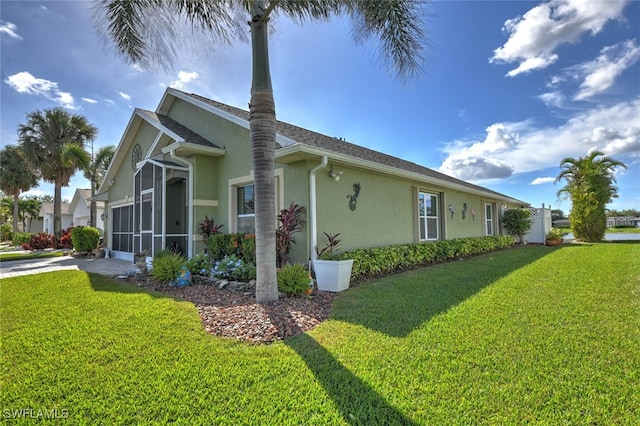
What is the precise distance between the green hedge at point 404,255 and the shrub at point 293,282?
4.72 feet

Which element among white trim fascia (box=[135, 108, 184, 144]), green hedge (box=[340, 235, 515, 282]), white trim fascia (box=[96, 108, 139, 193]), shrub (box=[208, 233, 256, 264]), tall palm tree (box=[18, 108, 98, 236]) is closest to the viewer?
green hedge (box=[340, 235, 515, 282])

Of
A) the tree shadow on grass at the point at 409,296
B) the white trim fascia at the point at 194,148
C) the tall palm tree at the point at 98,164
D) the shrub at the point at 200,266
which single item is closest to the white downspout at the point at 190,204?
the white trim fascia at the point at 194,148

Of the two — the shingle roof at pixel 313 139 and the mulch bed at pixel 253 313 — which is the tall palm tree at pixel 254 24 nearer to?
the mulch bed at pixel 253 313

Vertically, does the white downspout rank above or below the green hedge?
above

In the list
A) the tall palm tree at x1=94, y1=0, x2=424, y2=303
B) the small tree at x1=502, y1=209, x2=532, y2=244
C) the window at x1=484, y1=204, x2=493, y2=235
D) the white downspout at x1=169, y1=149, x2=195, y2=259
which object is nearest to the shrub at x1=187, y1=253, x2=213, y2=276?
the white downspout at x1=169, y1=149, x2=195, y2=259

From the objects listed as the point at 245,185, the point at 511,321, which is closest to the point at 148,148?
the point at 245,185

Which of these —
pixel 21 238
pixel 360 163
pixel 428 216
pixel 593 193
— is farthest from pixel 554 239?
pixel 21 238

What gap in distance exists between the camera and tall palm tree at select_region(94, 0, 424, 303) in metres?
5.75

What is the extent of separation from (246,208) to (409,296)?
544 cm

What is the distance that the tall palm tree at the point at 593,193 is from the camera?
18.3m

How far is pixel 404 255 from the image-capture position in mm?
9367

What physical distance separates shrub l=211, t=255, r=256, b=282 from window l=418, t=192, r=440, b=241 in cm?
702

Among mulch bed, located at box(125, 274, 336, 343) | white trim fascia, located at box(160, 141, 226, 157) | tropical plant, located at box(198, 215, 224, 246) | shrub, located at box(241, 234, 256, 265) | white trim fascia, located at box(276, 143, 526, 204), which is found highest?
white trim fascia, located at box(160, 141, 226, 157)

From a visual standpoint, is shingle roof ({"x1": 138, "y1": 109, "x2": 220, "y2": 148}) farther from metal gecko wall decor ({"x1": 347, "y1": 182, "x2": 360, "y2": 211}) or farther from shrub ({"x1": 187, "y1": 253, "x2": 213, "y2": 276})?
metal gecko wall decor ({"x1": 347, "y1": 182, "x2": 360, "y2": 211})
